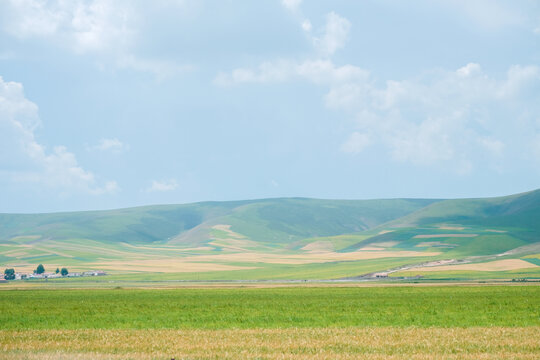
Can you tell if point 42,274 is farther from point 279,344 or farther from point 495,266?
point 279,344

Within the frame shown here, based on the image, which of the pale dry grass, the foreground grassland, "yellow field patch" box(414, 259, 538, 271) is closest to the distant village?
"yellow field patch" box(414, 259, 538, 271)

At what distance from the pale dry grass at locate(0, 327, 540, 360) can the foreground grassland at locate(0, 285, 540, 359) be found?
0.15ft

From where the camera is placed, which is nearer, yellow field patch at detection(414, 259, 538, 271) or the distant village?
yellow field patch at detection(414, 259, 538, 271)

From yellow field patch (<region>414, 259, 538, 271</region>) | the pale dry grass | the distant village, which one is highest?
the distant village

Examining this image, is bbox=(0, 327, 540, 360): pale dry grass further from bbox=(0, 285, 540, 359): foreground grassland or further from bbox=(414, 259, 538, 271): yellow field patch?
bbox=(414, 259, 538, 271): yellow field patch

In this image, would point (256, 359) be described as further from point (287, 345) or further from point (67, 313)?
point (67, 313)

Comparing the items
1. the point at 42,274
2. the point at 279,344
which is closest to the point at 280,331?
the point at 279,344

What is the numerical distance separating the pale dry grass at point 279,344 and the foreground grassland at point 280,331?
0.15ft

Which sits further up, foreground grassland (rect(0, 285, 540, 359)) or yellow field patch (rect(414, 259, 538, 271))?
yellow field patch (rect(414, 259, 538, 271))

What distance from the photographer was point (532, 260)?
6196 inches

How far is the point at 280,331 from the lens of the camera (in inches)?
1518

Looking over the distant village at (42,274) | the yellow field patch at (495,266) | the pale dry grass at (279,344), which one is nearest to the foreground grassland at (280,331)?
the pale dry grass at (279,344)

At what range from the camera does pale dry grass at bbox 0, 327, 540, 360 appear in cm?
2978

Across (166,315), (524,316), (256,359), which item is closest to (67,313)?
(166,315)
